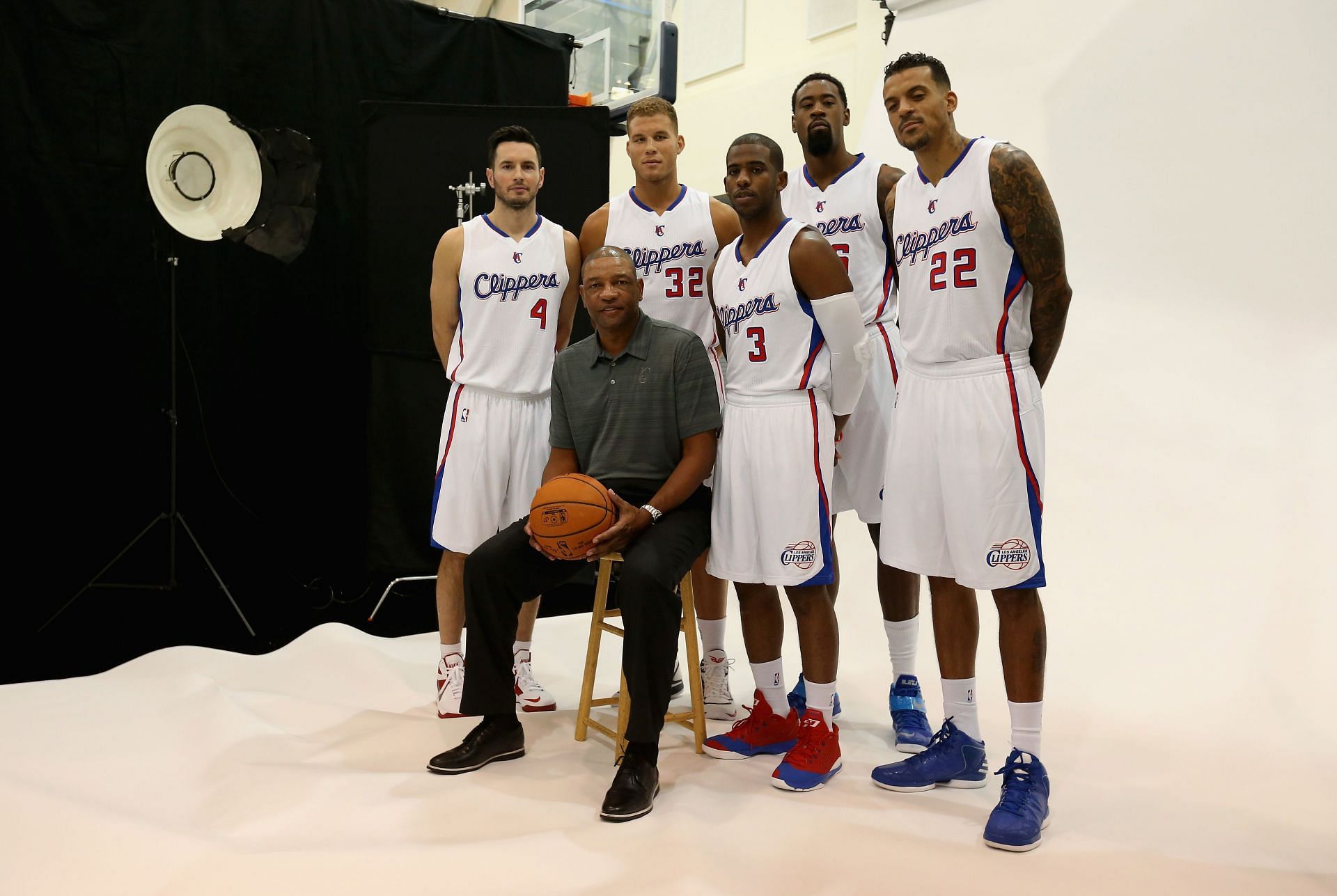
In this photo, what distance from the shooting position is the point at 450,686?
10.9 feet

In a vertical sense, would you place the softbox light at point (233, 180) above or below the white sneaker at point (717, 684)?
above

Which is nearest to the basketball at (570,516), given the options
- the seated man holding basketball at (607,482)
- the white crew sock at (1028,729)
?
the seated man holding basketball at (607,482)

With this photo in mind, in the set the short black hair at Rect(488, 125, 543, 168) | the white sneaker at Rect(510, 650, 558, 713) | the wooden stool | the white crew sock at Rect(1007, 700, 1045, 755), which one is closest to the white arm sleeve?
the wooden stool

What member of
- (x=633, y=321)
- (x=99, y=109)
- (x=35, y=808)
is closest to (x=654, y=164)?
(x=633, y=321)

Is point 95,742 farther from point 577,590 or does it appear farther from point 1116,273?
point 1116,273

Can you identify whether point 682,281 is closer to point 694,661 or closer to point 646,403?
point 646,403

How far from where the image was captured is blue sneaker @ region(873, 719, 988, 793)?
106 inches

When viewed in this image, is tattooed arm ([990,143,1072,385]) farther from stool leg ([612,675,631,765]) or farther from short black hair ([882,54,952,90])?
stool leg ([612,675,631,765])

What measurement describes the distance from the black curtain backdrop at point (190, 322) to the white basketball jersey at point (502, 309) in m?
1.70

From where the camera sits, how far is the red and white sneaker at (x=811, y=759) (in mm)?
2674

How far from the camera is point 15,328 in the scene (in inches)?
170

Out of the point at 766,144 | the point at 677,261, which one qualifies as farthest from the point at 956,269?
the point at 677,261

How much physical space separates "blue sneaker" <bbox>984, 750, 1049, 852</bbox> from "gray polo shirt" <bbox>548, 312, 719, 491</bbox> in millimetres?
1214

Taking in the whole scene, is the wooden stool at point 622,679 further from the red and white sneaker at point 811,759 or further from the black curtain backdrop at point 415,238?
the black curtain backdrop at point 415,238
